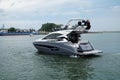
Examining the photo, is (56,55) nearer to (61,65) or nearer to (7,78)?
(61,65)

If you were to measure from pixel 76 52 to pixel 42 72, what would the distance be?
26.5ft

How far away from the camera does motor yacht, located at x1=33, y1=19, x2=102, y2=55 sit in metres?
26.2

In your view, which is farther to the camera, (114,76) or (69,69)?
(69,69)

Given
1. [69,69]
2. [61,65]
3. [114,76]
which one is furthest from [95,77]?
[61,65]

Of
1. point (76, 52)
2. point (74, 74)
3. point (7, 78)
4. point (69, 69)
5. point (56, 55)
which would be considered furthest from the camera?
point (56, 55)

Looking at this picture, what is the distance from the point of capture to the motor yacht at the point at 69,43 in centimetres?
2625

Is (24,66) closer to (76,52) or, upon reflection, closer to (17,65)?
(17,65)

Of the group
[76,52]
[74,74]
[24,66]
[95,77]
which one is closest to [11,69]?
[24,66]

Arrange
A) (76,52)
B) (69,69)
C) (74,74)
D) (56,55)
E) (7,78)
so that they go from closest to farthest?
(7,78) < (74,74) < (69,69) < (76,52) < (56,55)

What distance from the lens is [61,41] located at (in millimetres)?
27328

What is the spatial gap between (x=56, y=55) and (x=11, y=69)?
8605mm

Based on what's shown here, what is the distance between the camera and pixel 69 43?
26781mm

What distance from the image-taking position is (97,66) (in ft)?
67.6

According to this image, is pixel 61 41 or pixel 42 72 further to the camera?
pixel 61 41
